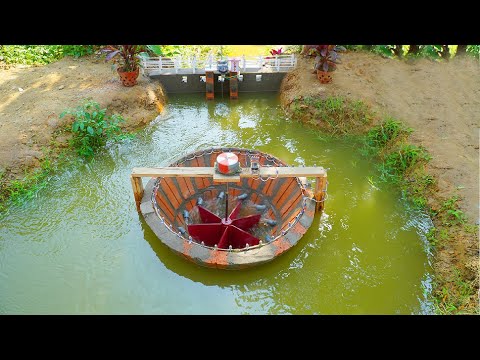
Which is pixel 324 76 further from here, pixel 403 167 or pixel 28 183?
pixel 28 183

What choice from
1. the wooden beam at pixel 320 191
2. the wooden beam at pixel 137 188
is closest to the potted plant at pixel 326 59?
the wooden beam at pixel 320 191

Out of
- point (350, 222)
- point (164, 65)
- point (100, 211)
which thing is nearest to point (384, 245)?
point (350, 222)

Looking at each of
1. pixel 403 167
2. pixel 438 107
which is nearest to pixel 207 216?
pixel 403 167

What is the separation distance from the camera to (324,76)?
32.8 feet

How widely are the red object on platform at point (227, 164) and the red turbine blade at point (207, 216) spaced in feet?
3.39

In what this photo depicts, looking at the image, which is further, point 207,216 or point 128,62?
point 128,62

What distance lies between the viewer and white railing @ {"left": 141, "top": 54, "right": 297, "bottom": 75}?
34.8 ft

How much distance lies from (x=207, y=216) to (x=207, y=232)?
358mm

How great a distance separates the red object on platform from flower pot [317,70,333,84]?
501 centimetres

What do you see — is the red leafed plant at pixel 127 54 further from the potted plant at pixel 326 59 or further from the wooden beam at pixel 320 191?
the wooden beam at pixel 320 191

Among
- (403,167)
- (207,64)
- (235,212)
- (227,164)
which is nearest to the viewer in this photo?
(227,164)

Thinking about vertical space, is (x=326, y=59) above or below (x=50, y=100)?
above

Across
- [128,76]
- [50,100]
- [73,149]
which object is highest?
[128,76]

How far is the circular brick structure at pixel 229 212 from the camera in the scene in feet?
19.2
